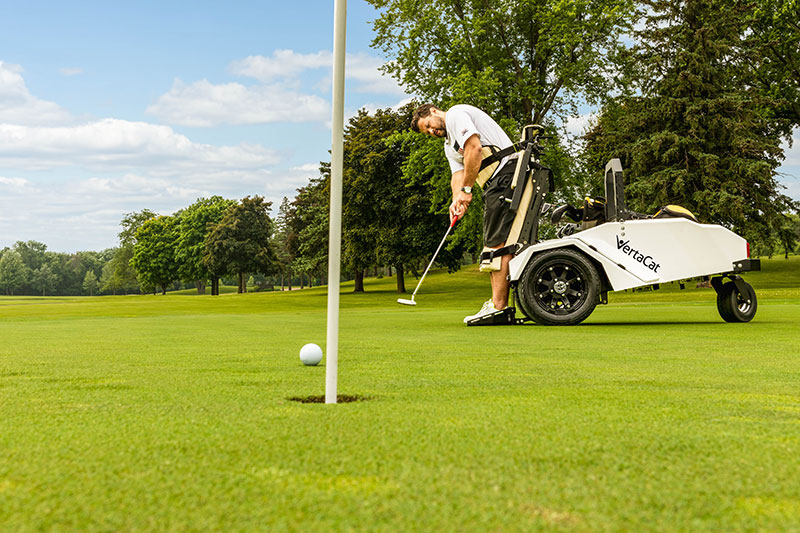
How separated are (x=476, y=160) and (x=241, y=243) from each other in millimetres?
62418

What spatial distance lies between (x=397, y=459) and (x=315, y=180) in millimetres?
53620

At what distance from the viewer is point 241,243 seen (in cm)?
6844

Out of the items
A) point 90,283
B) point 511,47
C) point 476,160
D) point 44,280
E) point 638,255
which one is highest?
point 511,47

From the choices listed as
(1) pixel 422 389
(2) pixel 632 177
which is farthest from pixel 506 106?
(1) pixel 422 389

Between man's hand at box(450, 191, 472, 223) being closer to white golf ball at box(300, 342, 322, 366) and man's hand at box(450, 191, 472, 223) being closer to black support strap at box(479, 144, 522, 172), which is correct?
black support strap at box(479, 144, 522, 172)

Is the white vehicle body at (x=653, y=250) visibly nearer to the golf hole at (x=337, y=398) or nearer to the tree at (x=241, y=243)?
the golf hole at (x=337, y=398)

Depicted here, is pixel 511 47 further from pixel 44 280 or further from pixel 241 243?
pixel 44 280

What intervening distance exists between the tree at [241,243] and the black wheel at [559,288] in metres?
61.9

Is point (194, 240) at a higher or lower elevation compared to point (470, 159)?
higher

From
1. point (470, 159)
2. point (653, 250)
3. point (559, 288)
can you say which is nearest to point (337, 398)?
point (470, 159)

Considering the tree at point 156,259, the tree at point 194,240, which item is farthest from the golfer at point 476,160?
the tree at point 156,259

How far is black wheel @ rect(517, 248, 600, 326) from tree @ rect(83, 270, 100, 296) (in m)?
144

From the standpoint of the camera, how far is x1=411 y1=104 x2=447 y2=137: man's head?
350 inches

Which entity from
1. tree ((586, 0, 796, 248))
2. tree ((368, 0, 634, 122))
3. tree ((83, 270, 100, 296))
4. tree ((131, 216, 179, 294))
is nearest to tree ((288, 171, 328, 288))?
tree ((368, 0, 634, 122))
